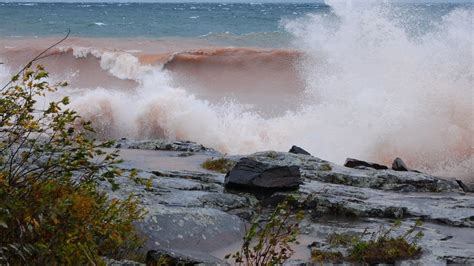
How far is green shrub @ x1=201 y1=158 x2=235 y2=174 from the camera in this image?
Answer: 11.5 meters

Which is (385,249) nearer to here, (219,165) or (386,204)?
(386,204)

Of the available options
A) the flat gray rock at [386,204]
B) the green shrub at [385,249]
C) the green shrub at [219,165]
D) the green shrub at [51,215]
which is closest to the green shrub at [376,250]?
the green shrub at [385,249]

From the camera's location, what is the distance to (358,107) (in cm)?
1844

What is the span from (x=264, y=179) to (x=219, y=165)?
1934 mm

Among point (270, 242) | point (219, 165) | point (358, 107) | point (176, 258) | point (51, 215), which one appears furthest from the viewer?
point (358, 107)

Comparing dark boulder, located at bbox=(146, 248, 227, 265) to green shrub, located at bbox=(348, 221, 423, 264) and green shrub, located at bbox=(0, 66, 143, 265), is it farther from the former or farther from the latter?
green shrub, located at bbox=(348, 221, 423, 264)

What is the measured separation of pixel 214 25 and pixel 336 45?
35.6 metres

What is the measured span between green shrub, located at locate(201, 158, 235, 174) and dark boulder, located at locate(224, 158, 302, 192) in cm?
143

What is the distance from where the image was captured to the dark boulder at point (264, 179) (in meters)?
9.76

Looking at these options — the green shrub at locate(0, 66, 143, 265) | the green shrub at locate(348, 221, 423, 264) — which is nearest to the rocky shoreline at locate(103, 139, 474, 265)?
the green shrub at locate(348, 221, 423, 264)

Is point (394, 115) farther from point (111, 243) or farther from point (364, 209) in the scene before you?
point (111, 243)

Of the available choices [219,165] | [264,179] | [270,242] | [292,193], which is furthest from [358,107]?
[270,242]

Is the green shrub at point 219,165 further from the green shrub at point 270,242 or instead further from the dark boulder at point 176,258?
the dark boulder at point 176,258

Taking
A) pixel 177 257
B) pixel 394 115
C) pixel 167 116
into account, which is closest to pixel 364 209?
pixel 177 257
